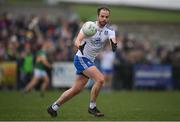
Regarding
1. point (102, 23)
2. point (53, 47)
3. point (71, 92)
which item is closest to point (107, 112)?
point (71, 92)

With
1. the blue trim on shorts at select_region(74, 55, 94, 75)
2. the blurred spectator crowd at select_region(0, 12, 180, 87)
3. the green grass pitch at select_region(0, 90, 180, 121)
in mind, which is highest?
the blue trim on shorts at select_region(74, 55, 94, 75)

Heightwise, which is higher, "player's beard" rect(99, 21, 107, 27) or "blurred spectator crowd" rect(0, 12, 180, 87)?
"player's beard" rect(99, 21, 107, 27)

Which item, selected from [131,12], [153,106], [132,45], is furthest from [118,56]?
[131,12]

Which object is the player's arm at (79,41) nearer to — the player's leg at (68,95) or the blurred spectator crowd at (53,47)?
the player's leg at (68,95)

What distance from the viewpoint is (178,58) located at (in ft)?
121

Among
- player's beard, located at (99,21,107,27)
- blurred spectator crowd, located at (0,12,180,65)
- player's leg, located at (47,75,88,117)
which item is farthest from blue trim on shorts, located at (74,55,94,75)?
blurred spectator crowd, located at (0,12,180,65)

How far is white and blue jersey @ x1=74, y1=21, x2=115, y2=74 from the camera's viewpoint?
1794cm

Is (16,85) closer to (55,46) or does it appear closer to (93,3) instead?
(55,46)

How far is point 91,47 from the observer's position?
59.2 feet

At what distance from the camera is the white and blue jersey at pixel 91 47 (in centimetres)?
1794

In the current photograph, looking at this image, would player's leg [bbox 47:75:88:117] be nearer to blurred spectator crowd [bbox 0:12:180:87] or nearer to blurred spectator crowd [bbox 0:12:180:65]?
blurred spectator crowd [bbox 0:12:180:87]

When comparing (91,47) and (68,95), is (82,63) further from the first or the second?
(68,95)

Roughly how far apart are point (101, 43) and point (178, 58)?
19.3m

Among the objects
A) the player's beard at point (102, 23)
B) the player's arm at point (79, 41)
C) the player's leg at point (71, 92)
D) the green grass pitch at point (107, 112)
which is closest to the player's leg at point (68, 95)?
the player's leg at point (71, 92)
